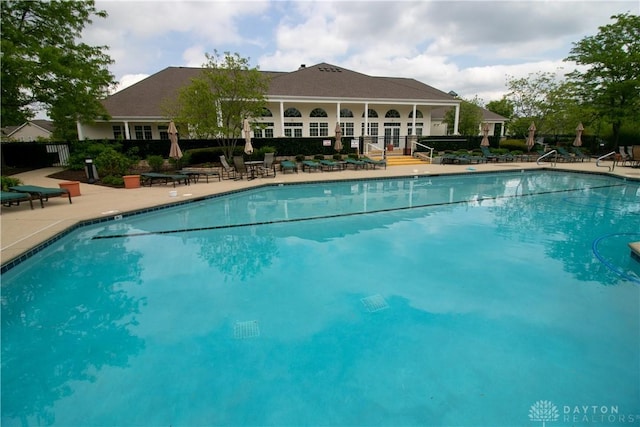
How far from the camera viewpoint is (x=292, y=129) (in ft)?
79.2

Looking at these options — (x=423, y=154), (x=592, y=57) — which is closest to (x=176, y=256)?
(x=423, y=154)

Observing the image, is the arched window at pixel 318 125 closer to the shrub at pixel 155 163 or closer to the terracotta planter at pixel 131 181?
the shrub at pixel 155 163

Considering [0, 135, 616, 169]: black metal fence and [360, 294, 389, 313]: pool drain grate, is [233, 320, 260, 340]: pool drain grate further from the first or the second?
[0, 135, 616, 169]: black metal fence

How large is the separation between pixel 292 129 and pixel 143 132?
10351 millimetres

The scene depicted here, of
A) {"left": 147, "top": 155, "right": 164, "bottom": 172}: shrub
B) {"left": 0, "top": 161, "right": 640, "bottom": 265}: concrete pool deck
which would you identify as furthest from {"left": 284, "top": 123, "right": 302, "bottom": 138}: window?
{"left": 147, "top": 155, "right": 164, "bottom": 172}: shrub

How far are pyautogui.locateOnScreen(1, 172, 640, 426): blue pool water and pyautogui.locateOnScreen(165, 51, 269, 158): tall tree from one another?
9105 millimetres

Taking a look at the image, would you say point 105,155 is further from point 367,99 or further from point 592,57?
point 592,57

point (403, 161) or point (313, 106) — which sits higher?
point (313, 106)

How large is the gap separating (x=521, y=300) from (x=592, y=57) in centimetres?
2795

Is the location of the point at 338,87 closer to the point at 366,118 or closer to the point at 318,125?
the point at 318,125

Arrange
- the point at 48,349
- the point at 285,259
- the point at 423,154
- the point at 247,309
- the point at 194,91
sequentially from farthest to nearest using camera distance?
the point at 423,154
the point at 194,91
the point at 285,259
the point at 247,309
the point at 48,349

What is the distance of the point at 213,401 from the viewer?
2857 mm

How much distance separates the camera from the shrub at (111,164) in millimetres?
13664

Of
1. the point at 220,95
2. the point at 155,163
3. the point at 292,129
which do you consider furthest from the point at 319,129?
the point at 155,163
